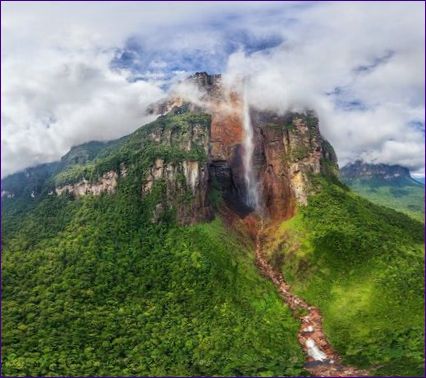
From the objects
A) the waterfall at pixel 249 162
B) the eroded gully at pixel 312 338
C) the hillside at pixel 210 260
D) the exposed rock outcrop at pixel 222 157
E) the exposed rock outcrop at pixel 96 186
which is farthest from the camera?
the waterfall at pixel 249 162

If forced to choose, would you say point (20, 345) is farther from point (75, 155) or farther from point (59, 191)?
point (75, 155)

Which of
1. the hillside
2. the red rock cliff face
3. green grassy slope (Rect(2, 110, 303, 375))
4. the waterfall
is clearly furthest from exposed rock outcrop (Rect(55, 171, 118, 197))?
the waterfall

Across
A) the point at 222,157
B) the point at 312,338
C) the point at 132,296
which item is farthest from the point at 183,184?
the point at 312,338

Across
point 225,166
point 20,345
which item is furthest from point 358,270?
point 20,345

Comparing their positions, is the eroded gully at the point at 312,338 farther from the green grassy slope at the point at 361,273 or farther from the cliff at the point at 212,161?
the cliff at the point at 212,161

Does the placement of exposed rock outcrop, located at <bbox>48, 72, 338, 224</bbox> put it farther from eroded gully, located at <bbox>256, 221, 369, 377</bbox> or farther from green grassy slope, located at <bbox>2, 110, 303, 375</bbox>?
eroded gully, located at <bbox>256, 221, 369, 377</bbox>

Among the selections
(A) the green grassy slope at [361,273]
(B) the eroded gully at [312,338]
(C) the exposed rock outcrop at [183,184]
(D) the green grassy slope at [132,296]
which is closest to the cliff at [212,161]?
(C) the exposed rock outcrop at [183,184]
